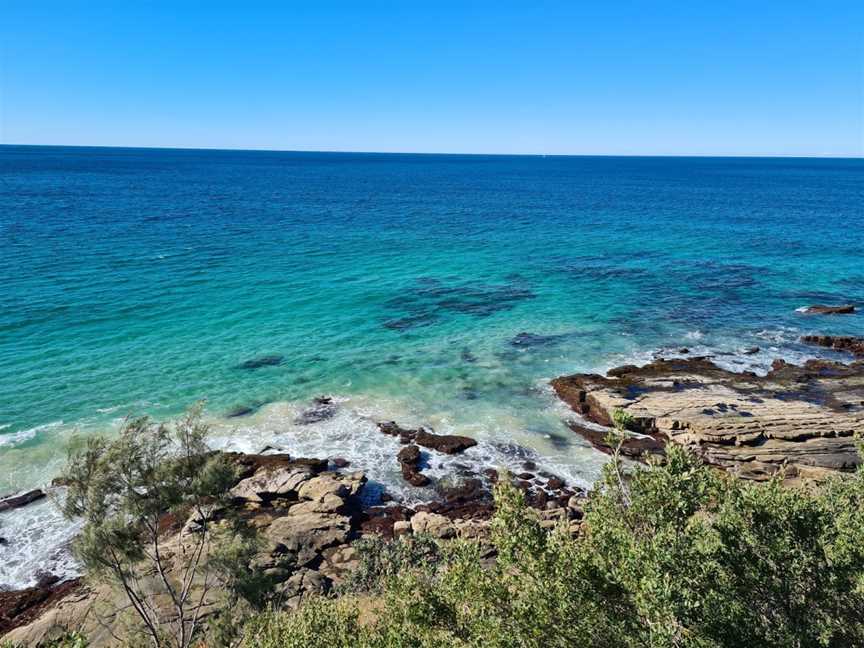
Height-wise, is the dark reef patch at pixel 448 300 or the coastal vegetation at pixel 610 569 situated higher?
the coastal vegetation at pixel 610 569

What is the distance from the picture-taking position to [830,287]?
3078 inches

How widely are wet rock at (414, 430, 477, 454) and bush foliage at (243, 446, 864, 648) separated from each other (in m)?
22.3

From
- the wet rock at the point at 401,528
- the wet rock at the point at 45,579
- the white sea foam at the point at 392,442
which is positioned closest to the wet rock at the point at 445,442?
the white sea foam at the point at 392,442

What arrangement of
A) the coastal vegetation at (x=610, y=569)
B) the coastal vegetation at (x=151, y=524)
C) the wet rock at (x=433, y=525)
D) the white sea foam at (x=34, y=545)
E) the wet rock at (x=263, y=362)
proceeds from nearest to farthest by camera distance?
the coastal vegetation at (x=610, y=569) < the coastal vegetation at (x=151, y=524) < the white sea foam at (x=34, y=545) < the wet rock at (x=433, y=525) < the wet rock at (x=263, y=362)

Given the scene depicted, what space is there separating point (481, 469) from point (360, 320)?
31.1 meters

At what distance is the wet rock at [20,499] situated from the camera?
33938 mm

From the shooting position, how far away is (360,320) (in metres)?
65.1

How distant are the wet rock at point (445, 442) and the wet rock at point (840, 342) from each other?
140 feet

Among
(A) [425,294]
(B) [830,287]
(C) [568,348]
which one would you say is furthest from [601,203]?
(C) [568,348]

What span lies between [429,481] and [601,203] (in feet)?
496

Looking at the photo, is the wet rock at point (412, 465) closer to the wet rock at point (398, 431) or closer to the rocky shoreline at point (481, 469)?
the rocky shoreline at point (481, 469)

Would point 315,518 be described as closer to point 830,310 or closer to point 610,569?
point 610,569

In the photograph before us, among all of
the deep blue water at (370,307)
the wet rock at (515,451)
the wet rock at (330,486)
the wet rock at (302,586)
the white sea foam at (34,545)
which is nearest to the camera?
the wet rock at (302,586)

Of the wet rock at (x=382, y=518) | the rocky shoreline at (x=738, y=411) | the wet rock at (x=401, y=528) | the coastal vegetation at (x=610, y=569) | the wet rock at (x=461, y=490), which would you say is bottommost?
the wet rock at (x=382, y=518)
